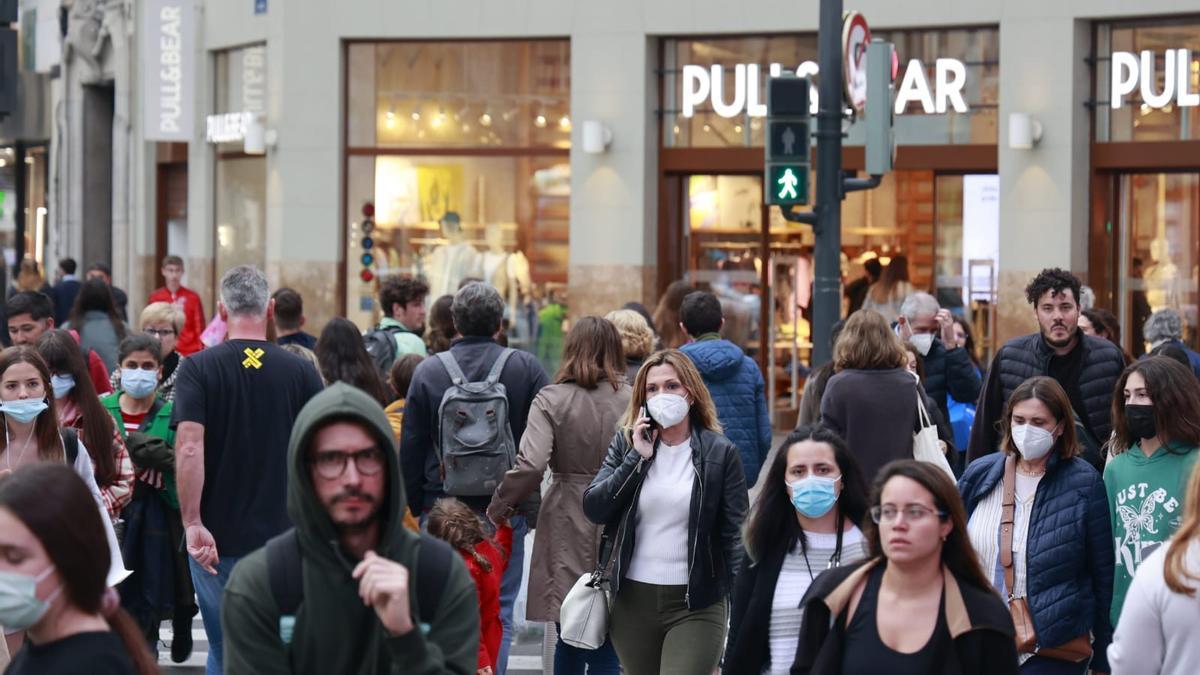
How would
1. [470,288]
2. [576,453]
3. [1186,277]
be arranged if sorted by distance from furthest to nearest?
[1186,277] < [470,288] < [576,453]

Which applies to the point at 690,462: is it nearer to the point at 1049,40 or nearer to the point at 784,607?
the point at 784,607

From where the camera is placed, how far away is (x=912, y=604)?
5.04 m

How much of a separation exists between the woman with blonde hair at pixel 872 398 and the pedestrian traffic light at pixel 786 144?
591 centimetres

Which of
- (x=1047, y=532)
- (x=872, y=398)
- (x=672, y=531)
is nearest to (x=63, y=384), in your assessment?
(x=672, y=531)

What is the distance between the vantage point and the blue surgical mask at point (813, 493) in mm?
6270

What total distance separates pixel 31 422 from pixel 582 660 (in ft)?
8.34

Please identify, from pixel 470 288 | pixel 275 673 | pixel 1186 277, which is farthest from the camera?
pixel 1186 277

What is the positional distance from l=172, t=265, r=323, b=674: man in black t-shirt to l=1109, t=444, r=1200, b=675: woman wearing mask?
160 inches

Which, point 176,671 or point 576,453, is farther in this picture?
point 176,671

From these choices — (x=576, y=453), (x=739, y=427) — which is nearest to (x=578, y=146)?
(x=739, y=427)

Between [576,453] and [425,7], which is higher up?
[425,7]

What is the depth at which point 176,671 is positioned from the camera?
1009 cm

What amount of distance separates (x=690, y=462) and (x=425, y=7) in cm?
1573

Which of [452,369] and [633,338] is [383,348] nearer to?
[633,338]
